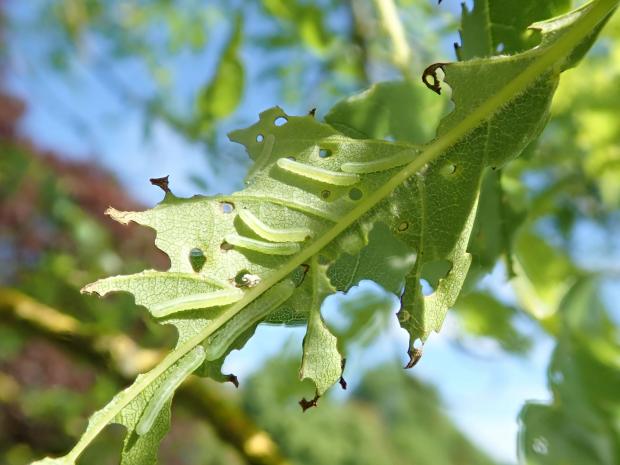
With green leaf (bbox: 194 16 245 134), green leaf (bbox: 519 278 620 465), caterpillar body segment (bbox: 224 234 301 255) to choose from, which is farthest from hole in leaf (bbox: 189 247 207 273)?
green leaf (bbox: 194 16 245 134)

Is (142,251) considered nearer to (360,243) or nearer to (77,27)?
(77,27)

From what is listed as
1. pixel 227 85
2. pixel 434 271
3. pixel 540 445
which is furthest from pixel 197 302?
pixel 227 85

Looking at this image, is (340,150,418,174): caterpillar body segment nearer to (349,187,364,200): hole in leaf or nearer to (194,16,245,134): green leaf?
(349,187,364,200): hole in leaf

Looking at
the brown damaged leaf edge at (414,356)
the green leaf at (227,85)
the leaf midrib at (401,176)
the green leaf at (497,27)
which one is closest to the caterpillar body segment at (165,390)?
the leaf midrib at (401,176)

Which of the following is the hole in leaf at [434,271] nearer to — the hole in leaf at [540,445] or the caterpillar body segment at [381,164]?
the caterpillar body segment at [381,164]

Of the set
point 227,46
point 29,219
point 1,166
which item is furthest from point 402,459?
point 227,46

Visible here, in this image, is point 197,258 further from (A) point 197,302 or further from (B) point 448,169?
(B) point 448,169
